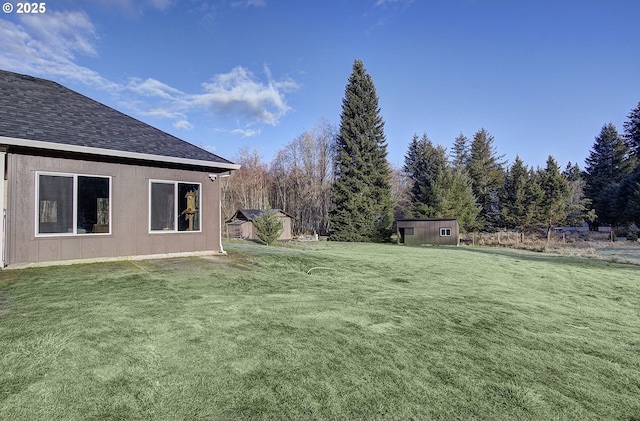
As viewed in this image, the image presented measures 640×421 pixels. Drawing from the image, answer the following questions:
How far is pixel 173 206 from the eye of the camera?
7.61m

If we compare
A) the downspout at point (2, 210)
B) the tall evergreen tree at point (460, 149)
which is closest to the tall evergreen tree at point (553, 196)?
the tall evergreen tree at point (460, 149)

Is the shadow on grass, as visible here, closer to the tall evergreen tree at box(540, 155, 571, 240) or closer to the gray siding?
the gray siding

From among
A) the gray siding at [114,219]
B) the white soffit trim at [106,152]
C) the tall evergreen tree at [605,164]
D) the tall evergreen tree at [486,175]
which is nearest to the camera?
the white soffit trim at [106,152]

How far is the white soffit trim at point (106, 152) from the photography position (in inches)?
221

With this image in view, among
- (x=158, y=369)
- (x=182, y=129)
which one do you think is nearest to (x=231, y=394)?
(x=158, y=369)

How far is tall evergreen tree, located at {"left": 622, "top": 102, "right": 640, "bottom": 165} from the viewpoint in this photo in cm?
3866

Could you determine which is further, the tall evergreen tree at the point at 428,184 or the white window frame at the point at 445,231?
the tall evergreen tree at the point at 428,184

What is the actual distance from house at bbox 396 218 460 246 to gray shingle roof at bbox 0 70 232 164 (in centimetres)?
1752

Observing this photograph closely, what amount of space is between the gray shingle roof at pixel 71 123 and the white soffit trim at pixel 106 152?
91 mm

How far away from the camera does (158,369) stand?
2.41 m

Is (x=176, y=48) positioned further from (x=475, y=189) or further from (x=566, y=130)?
(x=475, y=189)

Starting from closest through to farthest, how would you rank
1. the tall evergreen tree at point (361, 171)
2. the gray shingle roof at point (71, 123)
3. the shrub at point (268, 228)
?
the gray shingle roof at point (71, 123)
the shrub at point (268, 228)
the tall evergreen tree at point (361, 171)

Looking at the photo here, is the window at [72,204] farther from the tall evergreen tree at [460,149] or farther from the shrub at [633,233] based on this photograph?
the tall evergreen tree at [460,149]

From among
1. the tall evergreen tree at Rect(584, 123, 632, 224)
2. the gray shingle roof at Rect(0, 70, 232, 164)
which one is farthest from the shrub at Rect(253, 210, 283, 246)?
the tall evergreen tree at Rect(584, 123, 632, 224)
